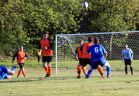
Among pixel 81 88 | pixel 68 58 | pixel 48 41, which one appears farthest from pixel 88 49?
pixel 68 58

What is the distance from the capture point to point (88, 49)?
21.9 m

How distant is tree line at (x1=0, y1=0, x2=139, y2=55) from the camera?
1777 inches

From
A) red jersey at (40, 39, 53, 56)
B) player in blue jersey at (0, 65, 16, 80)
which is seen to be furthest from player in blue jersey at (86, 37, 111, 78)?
player in blue jersey at (0, 65, 16, 80)

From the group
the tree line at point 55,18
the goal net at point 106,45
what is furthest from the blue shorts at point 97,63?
the tree line at point 55,18

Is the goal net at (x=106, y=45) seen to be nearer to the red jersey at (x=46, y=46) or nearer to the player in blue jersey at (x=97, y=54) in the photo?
the red jersey at (x=46, y=46)

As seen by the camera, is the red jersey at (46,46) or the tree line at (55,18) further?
the tree line at (55,18)

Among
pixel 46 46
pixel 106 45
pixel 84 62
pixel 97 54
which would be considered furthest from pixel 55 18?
pixel 97 54

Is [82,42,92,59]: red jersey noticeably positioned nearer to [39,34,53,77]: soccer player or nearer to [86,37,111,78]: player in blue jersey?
[86,37,111,78]: player in blue jersey

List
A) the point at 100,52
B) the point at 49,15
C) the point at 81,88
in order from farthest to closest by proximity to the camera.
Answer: the point at 49,15
the point at 100,52
the point at 81,88

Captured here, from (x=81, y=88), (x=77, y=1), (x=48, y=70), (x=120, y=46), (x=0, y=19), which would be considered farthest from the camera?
(x=77, y=1)

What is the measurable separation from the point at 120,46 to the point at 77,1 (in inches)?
551

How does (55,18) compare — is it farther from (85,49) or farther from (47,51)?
(85,49)

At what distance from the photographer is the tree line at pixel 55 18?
4512cm

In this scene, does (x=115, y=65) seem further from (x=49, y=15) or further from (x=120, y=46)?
(x=49, y=15)
